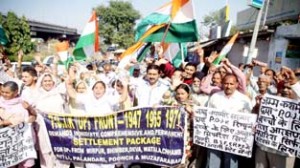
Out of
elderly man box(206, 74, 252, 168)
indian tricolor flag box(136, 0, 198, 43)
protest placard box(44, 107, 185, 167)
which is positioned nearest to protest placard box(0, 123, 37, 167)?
protest placard box(44, 107, 185, 167)

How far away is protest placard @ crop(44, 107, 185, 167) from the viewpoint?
482 centimetres

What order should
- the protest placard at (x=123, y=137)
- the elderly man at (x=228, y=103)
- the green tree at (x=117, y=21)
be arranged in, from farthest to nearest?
the green tree at (x=117, y=21), the protest placard at (x=123, y=137), the elderly man at (x=228, y=103)

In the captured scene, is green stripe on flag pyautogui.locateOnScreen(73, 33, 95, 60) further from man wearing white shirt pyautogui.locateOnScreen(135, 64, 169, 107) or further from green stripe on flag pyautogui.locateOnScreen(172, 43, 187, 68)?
man wearing white shirt pyautogui.locateOnScreen(135, 64, 169, 107)

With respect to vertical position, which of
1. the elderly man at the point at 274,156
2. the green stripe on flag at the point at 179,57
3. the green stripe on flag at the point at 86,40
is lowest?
the elderly man at the point at 274,156

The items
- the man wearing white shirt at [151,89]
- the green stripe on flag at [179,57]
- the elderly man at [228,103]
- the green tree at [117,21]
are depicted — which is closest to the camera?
the elderly man at [228,103]

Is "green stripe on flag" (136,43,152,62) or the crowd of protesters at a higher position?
"green stripe on flag" (136,43,152,62)

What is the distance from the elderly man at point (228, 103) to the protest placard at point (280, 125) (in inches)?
10.1

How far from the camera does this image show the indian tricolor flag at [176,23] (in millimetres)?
7573

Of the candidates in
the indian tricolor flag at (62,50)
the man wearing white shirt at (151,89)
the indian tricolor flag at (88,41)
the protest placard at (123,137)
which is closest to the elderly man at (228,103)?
the protest placard at (123,137)

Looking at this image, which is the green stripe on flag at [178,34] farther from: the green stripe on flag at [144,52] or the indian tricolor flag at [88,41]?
the indian tricolor flag at [88,41]

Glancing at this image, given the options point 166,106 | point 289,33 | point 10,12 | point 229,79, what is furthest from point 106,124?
point 10,12

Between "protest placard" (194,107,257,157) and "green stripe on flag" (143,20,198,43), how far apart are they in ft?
9.74

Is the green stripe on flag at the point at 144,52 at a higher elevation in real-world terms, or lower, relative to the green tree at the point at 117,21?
lower

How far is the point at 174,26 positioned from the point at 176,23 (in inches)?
3.1
